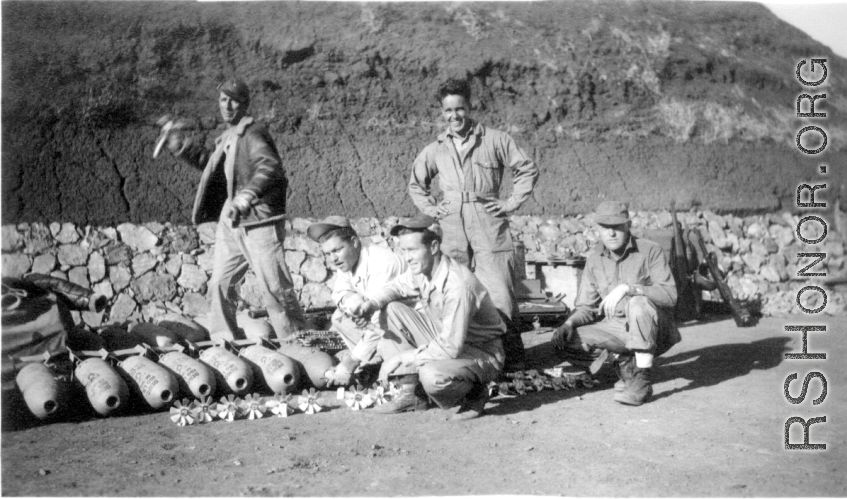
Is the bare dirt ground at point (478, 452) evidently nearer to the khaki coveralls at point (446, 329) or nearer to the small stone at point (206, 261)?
the khaki coveralls at point (446, 329)

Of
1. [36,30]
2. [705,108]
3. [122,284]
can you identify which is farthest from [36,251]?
[705,108]

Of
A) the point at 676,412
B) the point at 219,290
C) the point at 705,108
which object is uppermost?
the point at 705,108

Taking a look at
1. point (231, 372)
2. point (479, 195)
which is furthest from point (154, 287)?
point (479, 195)

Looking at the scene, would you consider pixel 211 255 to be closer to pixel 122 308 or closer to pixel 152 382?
pixel 122 308

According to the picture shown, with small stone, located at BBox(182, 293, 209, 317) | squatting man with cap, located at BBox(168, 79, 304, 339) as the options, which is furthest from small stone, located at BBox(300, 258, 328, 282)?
squatting man with cap, located at BBox(168, 79, 304, 339)

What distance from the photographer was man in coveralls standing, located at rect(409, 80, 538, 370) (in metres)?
6.80

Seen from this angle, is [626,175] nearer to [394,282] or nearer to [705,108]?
[705,108]

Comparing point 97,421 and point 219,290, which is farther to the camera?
point 219,290

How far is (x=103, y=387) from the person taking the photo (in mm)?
5371

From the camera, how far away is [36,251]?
32.7 ft

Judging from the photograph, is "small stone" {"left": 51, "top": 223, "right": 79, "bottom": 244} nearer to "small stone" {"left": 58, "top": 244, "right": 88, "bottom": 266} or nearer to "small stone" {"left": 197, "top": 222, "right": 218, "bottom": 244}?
"small stone" {"left": 58, "top": 244, "right": 88, "bottom": 266}

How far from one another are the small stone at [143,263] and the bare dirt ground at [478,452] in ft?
17.1

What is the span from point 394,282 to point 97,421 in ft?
7.15

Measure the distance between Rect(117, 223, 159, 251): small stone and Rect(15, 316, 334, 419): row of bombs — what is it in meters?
4.28
